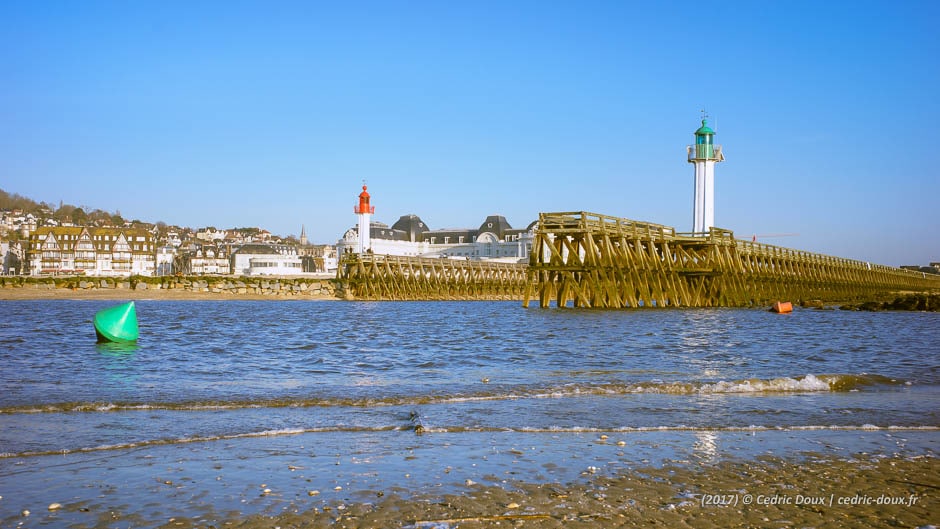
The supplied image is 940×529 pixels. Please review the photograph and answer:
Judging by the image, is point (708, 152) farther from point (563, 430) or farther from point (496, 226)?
point (496, 226)

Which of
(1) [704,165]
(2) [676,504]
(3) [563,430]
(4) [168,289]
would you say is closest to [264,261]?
(4) [168,289]

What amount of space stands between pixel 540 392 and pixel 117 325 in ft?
41.8

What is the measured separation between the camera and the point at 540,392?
10438 mm

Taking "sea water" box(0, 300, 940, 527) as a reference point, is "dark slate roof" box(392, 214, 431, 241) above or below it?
above

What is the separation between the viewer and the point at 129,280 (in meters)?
65.8

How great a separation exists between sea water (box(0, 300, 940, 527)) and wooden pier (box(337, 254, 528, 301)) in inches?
1988

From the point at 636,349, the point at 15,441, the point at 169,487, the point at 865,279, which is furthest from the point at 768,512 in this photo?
the point at 865,279

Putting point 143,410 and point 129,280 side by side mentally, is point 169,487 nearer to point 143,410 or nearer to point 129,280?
point 143,410

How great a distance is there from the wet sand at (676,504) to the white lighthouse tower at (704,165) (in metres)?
56.0

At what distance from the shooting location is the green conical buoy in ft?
60.1

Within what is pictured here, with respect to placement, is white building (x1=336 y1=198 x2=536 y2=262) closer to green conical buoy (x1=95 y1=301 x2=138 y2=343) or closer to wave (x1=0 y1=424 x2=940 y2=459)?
green conical buoy (x1=95 y1=301 x2=138 y2=343)

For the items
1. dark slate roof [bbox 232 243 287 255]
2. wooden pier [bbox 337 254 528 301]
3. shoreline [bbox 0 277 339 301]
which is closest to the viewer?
shoreline [bbox 0 277 339 301]

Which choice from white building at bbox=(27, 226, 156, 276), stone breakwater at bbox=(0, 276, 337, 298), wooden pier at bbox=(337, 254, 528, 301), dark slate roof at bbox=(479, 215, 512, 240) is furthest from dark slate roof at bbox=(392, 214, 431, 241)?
stone breakwater at bbox=(0, 276, 337, 298)

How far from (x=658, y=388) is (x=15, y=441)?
323 inches
